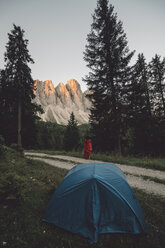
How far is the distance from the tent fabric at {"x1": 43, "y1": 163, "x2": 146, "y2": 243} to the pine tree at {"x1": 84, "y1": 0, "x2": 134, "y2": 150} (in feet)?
26.8

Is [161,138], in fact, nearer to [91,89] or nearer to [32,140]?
[91,89]

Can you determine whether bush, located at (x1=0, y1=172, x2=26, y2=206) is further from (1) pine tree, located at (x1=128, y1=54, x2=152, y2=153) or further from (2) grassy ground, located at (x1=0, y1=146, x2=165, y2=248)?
(1) pine tree, located at (x1=128, y1=54, x2=152, y2=153)

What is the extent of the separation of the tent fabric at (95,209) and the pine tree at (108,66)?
26.8 ft

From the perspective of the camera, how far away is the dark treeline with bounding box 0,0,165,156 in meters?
10.6

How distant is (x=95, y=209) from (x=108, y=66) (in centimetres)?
1107

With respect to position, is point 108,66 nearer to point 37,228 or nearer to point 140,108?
point 140,108

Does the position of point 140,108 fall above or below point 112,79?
below

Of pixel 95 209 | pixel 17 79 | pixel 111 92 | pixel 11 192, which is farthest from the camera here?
pixel 17 79

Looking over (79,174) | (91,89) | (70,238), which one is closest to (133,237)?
(70,238)

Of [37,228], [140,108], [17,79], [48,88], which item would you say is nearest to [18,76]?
[17,79]

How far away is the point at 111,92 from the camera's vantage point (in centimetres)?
1071

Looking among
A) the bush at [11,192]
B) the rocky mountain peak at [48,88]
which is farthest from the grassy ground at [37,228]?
the rocky mountain peak at [48,88]

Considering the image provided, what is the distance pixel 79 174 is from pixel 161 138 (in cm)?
1475

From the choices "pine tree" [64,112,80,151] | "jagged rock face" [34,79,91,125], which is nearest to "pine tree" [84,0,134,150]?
"pine tree" [64,112,80,151]
